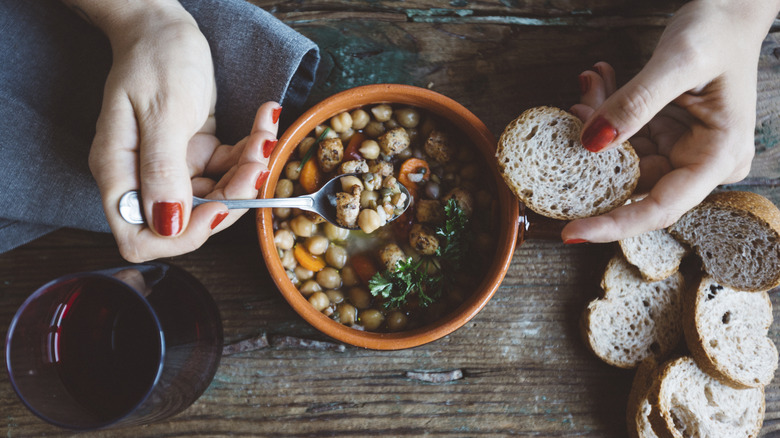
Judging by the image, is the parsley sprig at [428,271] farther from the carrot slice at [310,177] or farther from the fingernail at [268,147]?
the fingernail at [268,147]

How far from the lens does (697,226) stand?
134 cm

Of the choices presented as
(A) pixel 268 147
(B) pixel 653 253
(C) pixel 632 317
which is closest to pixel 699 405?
(C) pixel 632 317

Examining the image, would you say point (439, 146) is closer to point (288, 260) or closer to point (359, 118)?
point (359, 118)

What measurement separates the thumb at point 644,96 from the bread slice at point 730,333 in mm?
572

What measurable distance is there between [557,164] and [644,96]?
0.27 metres

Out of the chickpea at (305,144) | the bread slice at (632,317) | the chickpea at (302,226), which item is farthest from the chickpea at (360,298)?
the bread slice at (632,317)

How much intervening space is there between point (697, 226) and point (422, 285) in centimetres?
77

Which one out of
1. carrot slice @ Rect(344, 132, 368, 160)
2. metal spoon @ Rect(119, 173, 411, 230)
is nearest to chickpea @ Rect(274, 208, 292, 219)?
metal spoon @ Rect(119, 173, 411, 230)

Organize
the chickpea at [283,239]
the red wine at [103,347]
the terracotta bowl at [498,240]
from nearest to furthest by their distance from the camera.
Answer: the red wine at [103,347], the terracotta bowl at [498,240], the chickpea at [283,239]

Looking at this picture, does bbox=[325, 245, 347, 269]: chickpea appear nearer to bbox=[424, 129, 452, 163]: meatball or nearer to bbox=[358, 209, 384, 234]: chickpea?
bbox=[358, 209, 384, 234]: chickpea

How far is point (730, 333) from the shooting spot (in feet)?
4.48

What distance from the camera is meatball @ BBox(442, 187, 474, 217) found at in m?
1.32

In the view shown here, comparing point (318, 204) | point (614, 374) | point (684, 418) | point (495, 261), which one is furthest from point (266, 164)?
point (684, 418)

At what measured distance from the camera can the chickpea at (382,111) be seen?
4.42 feet
